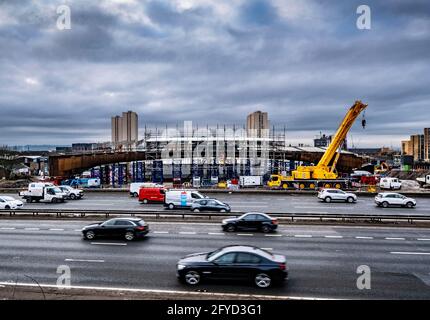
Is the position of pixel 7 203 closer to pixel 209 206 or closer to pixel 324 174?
pixel 209 206

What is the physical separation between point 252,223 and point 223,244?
134 inches

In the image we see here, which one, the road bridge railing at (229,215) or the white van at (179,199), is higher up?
the white van at (179,199)

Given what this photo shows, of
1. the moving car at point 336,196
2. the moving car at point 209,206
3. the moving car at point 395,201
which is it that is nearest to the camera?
the moving car at point 209,206

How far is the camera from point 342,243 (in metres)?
17.2

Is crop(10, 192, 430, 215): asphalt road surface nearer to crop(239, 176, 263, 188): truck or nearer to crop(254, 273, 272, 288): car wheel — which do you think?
crop(239, 176, 263, 188): truck

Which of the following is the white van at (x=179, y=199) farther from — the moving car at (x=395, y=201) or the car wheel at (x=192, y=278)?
the car wheel at (x=192, y=278)

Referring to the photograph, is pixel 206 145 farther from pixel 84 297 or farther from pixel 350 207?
pixel 84 297

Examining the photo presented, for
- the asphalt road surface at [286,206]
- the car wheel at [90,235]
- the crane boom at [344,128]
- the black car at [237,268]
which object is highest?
the crane boom at [344,128]

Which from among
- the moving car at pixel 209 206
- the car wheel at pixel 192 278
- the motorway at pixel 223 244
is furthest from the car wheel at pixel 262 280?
the moving car at pixel 209 206

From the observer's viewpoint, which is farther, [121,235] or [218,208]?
[218,208]

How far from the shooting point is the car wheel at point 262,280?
36.3 ft

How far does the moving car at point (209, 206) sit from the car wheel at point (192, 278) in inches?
556
